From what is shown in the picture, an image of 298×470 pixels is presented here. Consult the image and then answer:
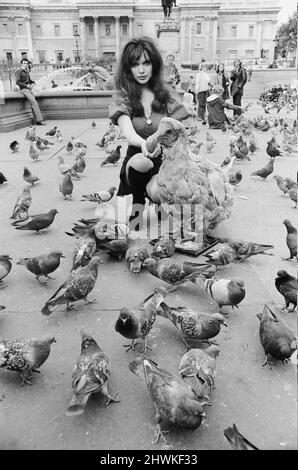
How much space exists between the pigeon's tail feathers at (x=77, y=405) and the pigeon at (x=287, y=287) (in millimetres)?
1661

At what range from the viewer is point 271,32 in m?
86.5

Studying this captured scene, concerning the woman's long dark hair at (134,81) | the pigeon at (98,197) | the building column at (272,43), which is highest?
the building column at (272,43)

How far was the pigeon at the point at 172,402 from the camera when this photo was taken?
6.38 feet

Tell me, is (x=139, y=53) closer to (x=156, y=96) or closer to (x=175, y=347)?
(x=156, y=96)

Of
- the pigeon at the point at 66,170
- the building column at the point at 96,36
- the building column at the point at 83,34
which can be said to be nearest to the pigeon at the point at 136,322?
the pigeon at the point at 66,170

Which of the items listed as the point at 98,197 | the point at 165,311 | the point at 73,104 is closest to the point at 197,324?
the point at 165,311

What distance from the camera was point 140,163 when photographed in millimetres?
4617

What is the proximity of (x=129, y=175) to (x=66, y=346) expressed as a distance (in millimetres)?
2571

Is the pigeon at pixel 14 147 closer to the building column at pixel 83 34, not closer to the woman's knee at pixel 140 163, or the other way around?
the woman's knee at pixel 140 163

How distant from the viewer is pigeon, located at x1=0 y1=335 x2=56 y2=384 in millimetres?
2365

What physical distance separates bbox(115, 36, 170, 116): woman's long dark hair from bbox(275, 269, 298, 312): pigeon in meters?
2.52

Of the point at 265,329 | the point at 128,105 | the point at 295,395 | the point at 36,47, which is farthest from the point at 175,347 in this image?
the point at 36,47

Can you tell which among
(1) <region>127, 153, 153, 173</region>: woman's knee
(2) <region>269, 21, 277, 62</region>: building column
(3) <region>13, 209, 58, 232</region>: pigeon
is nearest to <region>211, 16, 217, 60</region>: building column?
(2) <region>269, 21, 277, 62</region>: building column
